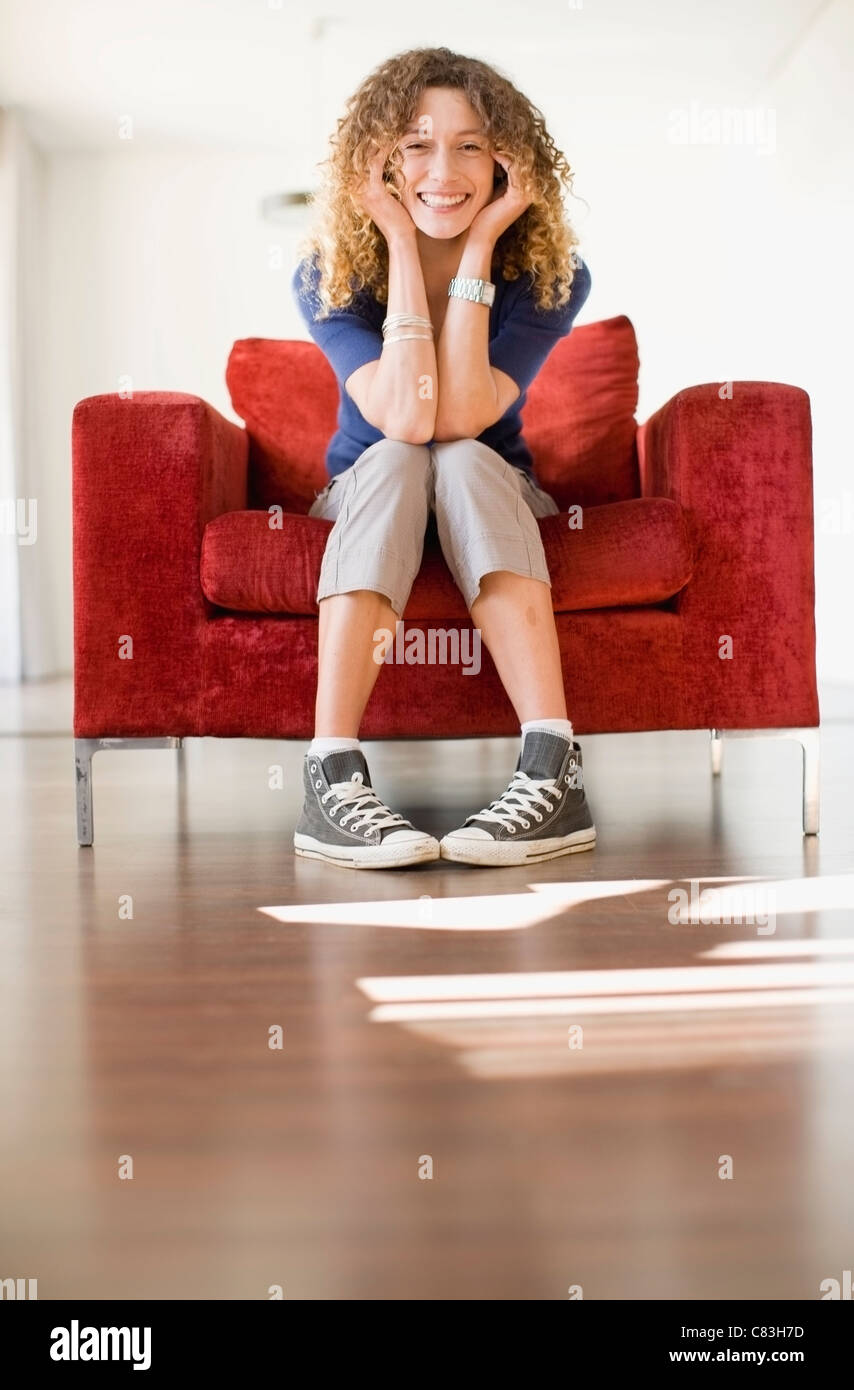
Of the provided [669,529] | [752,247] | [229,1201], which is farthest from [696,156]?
[229,1201]

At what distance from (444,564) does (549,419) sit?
67cm

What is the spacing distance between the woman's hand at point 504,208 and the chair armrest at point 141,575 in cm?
50

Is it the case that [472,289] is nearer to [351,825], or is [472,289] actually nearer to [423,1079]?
[351,825]

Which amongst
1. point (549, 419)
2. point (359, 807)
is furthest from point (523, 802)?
point (549, 419)

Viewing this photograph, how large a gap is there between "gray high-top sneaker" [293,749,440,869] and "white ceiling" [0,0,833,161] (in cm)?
452

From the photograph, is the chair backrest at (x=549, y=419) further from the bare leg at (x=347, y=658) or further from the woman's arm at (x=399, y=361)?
the bare leg at (x=347, y=658)

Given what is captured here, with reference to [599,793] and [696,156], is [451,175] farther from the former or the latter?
[696,156]

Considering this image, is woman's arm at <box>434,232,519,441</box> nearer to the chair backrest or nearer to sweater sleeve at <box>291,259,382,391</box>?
sweater sleeve at <box>291,259,382,391</box>

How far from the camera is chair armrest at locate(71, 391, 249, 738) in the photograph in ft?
6.14

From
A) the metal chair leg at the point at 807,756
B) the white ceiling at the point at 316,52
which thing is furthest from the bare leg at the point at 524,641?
the white ceiling at the point at 316,52

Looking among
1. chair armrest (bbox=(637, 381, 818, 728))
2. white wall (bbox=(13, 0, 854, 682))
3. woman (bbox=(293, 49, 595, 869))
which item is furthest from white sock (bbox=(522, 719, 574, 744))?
white wall (bbox=(13, 0, 854, 682))
